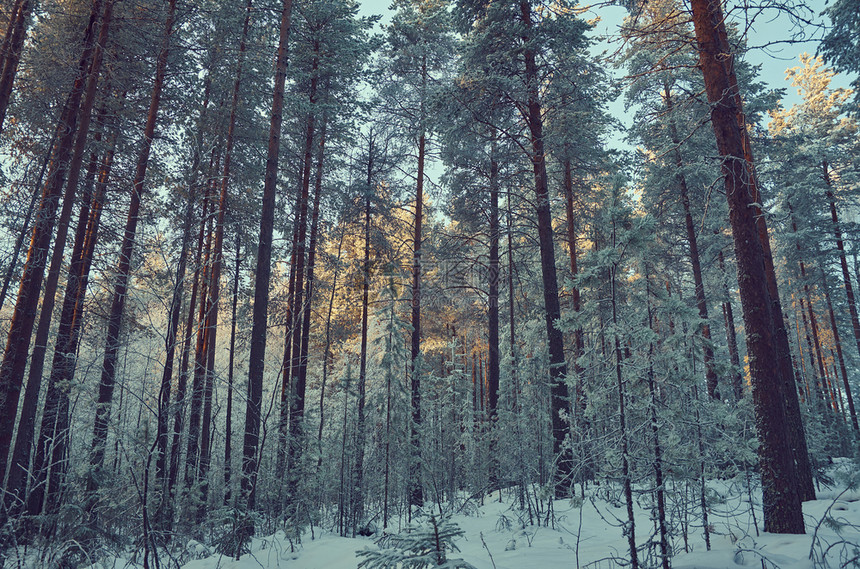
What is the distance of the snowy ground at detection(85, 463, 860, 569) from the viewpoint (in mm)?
4164

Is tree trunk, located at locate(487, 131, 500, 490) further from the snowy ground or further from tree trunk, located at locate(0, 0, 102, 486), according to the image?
tree trunk, located at locate(0, 0, 102, 486)

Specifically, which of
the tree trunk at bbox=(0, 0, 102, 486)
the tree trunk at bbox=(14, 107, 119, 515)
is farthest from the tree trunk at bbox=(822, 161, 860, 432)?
the tree trunk at bbox=(14, 107, 119, 515)

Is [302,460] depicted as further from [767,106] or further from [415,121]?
[767,106]

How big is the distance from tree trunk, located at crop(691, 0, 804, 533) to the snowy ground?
0.37 m

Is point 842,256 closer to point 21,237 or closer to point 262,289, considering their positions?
point 262,289

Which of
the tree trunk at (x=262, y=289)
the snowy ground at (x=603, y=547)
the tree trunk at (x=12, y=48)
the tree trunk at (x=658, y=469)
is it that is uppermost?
the tree trunk at (x=12, y=48)

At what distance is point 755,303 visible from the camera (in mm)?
5520

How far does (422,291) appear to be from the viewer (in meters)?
14.1

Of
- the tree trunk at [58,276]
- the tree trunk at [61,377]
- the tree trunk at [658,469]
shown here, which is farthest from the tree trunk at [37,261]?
the tree trunk at [658,469]

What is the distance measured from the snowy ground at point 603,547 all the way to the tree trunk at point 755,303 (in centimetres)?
37

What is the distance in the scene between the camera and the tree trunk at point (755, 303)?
5.09 metres

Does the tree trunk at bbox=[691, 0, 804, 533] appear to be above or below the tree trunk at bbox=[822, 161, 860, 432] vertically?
below

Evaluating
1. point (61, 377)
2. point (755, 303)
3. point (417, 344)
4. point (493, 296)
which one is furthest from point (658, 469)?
point (61, 377)

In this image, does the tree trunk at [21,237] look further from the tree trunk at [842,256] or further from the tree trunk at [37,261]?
the tree trunk at [842,256]
